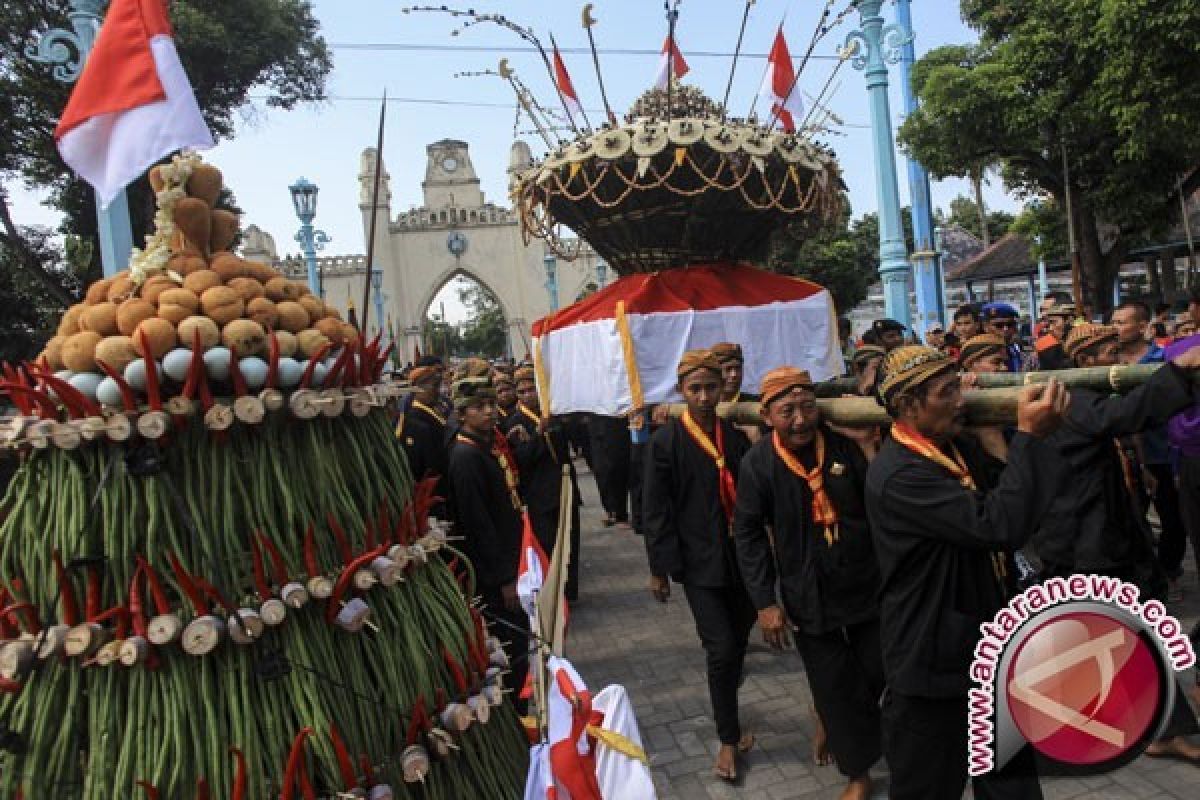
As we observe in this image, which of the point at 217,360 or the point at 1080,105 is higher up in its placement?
the point at 1080,105

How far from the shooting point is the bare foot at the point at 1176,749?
319cm

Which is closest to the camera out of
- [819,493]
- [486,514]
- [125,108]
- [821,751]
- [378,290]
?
[125,108]

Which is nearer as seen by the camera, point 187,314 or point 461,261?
point 187,314

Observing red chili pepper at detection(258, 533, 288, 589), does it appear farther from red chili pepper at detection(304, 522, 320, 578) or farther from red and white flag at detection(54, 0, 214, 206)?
red and white flag at detection(54, 0, 214, 206)

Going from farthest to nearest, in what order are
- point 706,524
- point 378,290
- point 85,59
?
point 378,290
point 85,59
point 706,524

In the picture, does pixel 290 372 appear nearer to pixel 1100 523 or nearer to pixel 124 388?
pixel 124 388

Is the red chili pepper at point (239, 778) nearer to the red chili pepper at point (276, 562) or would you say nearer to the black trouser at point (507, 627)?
the red chili pepper at point (276, 562)

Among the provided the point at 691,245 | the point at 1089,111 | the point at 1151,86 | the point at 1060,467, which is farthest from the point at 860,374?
the point at 1089,111

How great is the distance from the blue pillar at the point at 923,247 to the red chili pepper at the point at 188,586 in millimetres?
8617

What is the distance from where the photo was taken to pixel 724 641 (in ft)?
11.9

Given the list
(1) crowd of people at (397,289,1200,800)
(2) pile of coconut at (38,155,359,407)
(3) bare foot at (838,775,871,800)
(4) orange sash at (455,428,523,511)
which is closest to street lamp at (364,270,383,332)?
(2) pile of coconut at (38,155,359,407)

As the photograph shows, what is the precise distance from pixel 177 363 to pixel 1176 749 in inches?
158

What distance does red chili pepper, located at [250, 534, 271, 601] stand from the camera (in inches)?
61.4
